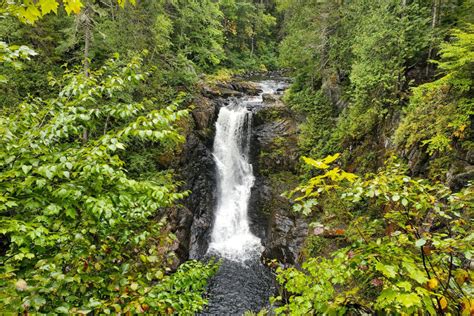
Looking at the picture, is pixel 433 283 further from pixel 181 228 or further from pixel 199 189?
pixel 199 189

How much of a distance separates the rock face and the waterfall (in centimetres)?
64

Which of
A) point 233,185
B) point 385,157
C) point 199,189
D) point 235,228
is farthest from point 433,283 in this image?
point 233,185

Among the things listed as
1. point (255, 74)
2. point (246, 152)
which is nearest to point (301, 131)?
point (246, 152)

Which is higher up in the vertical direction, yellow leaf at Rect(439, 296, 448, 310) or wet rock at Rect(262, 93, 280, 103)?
wet rock at Rect(262, 93, 280, 103)

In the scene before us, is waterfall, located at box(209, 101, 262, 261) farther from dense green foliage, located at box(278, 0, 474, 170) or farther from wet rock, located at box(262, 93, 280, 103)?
dense green foliage, located at box(278, 0, 474, 170)

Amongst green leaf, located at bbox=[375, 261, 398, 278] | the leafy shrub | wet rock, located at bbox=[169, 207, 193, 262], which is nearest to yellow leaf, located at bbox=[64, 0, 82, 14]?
the leafy shrub

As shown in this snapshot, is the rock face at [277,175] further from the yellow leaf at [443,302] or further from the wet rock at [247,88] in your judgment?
the yellow leaf at [443,302]

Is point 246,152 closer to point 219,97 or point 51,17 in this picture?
point 219,97

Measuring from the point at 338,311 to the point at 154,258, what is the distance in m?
1.56

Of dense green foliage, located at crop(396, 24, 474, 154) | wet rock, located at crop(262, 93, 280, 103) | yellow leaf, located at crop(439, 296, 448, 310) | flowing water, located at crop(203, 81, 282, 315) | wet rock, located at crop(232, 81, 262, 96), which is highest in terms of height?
wet rock, located at crop(232, 81, 262, 96)

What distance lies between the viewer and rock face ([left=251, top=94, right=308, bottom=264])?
38.0ft

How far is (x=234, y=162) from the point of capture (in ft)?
53.3

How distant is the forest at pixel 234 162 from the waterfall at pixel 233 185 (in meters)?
0.13

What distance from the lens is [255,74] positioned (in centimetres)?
2977
